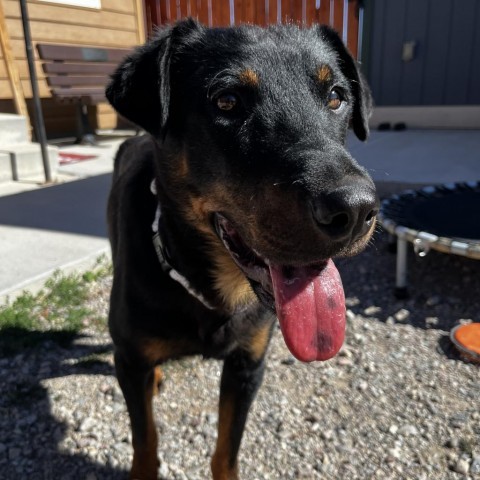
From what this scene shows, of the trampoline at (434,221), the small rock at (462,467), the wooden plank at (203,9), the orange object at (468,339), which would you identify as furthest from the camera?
the wooden plank at (203,9)

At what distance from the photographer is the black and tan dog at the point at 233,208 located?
1512 mm

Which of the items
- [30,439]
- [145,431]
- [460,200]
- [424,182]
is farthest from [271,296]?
[424,182]

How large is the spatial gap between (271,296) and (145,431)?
85cm

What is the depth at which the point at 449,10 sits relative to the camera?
8133 millimetres

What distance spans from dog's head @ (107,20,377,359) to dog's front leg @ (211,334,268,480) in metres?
0.26

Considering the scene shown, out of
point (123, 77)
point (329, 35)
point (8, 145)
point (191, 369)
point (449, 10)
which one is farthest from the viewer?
point (449, 10)

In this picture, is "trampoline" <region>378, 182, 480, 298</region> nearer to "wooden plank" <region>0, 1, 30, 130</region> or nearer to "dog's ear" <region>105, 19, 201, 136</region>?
"dog's ear" <region>105, 19, 201, 136</region>

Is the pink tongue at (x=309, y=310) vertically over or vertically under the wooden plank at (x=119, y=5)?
under

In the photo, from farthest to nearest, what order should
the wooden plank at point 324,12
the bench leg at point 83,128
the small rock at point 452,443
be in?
the wooden plank at point 324,12 < the bench leg at point 83,128 < the small rock at point 452,443

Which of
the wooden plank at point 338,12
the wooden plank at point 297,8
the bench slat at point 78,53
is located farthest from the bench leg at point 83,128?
the wooden plank at point 338,12

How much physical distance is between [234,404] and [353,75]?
4.92 feet

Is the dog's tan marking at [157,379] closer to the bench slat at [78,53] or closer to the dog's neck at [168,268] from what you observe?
the dog's neck at [168,268]

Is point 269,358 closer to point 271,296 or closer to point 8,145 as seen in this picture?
point 271,296

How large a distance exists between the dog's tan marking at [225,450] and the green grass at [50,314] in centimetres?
138
